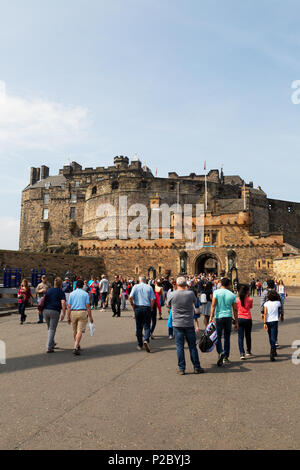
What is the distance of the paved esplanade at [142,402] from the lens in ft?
10.2

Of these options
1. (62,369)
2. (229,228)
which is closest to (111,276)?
(229,228)

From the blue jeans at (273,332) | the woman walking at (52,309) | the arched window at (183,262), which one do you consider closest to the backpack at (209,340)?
the blue jeans at (273,332)

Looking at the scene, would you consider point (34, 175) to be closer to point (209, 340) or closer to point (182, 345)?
point (209, 340)

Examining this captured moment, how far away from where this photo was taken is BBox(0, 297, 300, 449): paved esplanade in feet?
10.2

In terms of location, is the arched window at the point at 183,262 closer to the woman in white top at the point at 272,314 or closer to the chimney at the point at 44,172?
the woman in white top at the point at 272,314

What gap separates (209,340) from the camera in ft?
18.7

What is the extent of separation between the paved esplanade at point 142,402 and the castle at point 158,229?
26260 millimetres

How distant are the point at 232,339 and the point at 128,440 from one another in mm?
6069

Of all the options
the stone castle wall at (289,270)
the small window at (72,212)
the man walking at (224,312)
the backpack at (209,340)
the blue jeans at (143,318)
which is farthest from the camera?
the small window at (72,212)

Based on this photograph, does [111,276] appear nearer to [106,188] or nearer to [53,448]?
[106,188]

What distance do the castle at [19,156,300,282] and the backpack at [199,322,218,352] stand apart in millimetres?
26274

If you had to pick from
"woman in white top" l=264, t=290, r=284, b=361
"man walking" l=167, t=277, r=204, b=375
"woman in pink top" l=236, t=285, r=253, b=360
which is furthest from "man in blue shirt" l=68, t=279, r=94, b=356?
"woman in white top" l=264, t=290, r=284, b=361

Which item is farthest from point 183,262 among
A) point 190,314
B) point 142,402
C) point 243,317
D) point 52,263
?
point 142,402

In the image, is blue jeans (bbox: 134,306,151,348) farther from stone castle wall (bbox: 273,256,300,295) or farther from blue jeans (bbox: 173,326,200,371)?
stone castle wall (bbox: 273,256,300,295)
